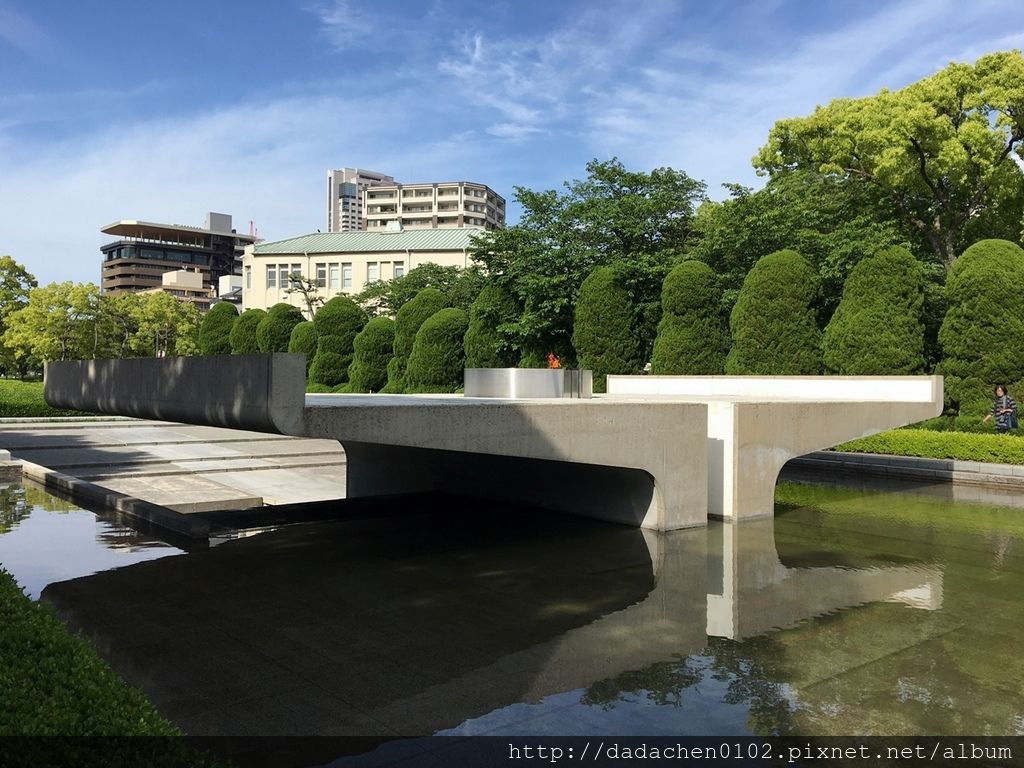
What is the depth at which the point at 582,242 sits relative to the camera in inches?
1220

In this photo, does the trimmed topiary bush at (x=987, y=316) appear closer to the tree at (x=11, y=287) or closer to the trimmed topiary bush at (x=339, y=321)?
the trimmed topiary bush at (x=339, y=321)

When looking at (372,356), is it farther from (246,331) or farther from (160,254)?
(160,254)

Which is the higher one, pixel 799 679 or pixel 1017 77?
pixel 1017 77

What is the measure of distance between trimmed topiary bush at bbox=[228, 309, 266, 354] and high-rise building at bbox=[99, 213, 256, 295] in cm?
8538

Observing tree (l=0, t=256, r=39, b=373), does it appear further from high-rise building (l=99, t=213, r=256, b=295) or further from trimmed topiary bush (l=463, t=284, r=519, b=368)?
high-rise building (l=99, t=213, r=256, b=295)

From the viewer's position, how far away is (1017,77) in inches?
1029

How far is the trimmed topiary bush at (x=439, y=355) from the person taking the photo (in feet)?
116

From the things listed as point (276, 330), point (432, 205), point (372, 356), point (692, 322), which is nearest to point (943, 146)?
point (692, 322)

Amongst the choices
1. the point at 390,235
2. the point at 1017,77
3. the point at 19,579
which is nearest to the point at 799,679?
the point at 19,579

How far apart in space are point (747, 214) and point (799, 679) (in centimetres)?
2445

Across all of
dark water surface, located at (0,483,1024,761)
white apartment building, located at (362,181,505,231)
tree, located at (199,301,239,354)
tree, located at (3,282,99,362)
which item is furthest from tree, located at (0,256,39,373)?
white apartment building, located at (362,181,505,231)

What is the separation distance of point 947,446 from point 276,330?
37.2 m

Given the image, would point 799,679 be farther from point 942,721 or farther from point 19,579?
point 19,579

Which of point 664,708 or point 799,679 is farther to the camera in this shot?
point 799,679
